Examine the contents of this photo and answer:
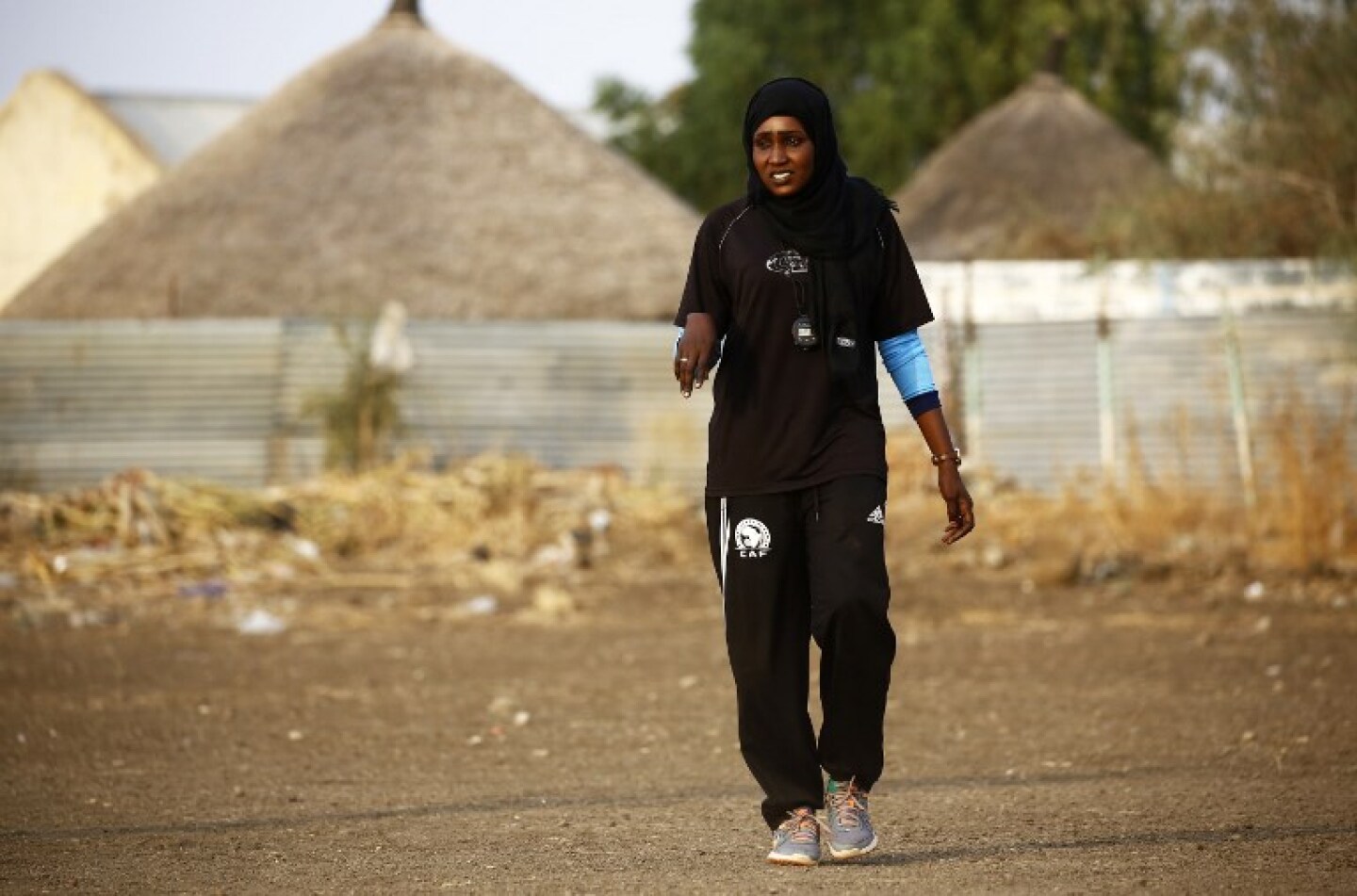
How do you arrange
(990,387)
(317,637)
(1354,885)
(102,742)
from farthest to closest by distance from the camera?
(990,387)
(317,637)
(102,742)
(1354,885)

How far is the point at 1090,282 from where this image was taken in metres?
18.1

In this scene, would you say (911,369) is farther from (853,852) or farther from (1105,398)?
(1105,398)

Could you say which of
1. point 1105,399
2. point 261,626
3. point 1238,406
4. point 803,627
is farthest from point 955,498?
point 1105,399

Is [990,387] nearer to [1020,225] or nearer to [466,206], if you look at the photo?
[466,206]

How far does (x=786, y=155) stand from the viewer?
5047 mm

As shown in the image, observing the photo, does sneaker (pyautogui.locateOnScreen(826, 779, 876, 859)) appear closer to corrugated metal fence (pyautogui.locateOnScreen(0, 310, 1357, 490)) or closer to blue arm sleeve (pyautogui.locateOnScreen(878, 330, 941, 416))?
blue arm sleeve (pyautogui.locateOnScreen(878, 330, 941, 416))

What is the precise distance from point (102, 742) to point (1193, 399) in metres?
10.5

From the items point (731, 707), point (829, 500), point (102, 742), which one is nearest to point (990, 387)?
point (731, 707)

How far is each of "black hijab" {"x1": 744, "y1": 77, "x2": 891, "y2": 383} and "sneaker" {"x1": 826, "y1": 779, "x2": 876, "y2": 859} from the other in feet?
3.28

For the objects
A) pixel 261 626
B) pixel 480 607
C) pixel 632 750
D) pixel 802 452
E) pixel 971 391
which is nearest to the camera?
pixel 802 452

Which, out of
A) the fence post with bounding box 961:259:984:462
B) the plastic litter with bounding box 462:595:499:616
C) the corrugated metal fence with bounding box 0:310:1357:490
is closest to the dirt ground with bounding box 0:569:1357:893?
the plastic litter with bounding box 462:595:499:616

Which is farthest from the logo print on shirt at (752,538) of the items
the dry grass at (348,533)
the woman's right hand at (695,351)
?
the dry grass at (348,533)

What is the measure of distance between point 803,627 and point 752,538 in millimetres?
267

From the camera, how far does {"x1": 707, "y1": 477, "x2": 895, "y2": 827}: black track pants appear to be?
507cm
